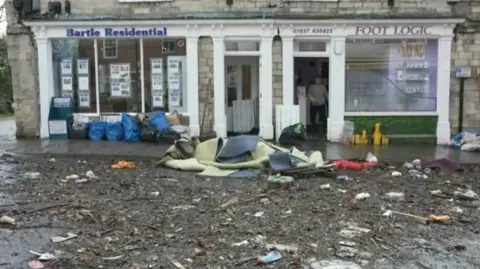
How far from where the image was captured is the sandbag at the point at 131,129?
52.1ft

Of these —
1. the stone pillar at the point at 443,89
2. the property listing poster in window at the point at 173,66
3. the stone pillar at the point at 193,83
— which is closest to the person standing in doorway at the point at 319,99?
the stone pillar at the point at 443,89

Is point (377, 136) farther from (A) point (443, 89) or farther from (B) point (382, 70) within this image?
(A) point (443, 89)

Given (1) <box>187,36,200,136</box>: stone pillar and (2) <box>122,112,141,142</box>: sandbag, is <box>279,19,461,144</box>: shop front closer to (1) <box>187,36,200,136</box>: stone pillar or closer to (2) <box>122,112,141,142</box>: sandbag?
(1) <box>187,36,200,136</box>: stone pillar

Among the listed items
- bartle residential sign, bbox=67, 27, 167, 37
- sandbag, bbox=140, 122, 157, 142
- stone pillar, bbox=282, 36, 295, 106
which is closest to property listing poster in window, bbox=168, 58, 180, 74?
bartle residential sign, bbox=67, 27, 167, 37

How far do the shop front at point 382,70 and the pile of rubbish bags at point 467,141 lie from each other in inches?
21.8

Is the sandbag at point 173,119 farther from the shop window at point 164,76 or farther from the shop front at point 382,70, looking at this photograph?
the shop front at point 382,70

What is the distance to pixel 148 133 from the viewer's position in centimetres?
1570

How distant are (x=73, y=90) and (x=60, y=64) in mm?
847

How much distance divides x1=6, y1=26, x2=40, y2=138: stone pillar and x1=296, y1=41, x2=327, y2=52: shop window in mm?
7688

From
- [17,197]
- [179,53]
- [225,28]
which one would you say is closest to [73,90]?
[179,53]

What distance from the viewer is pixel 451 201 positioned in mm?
8648

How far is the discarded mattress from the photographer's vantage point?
1114cm

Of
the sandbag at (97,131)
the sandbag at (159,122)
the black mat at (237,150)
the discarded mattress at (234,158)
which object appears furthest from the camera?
the sandbag at (97,131)

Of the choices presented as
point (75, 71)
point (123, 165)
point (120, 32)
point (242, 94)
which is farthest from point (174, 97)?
point (123, 165)
